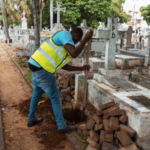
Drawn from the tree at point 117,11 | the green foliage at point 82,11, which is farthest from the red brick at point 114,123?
the tree at point 117,11

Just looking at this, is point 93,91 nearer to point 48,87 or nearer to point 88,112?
point 88,112

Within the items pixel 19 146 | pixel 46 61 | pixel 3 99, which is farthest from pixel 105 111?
pixel 3 99

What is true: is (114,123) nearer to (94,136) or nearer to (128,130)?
(128,130)

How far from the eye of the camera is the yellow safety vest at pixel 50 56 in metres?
3.05

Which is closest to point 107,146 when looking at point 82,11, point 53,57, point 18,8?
point 53,57

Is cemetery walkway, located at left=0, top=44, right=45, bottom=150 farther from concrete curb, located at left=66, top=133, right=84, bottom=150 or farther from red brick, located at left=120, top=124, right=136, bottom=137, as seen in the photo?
red brick, located at left=120, top=124, right=136, bottom=137

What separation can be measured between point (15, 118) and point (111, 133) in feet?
7.48

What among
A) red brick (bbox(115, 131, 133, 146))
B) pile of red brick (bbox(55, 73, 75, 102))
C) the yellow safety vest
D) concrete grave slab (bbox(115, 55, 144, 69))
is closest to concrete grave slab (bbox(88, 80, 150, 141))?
red brick (bbox(115, 131, 133, 146))

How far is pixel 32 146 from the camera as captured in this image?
3.18m

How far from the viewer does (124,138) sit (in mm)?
2686

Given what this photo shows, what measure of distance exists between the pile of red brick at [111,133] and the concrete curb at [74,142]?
171 mm

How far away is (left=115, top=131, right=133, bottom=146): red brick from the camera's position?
2.65m

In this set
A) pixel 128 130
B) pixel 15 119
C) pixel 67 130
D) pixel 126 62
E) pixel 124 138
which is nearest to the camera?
pixel 124 138

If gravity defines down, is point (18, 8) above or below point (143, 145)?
above
